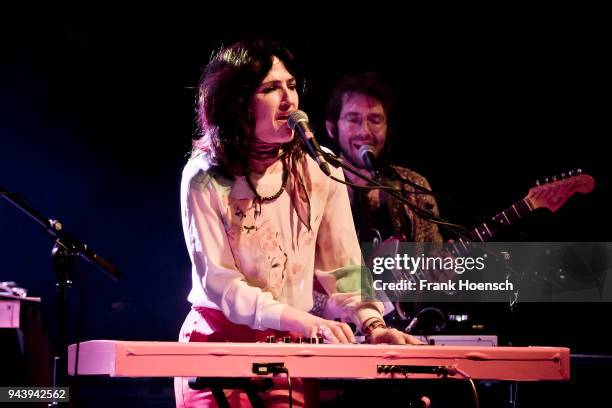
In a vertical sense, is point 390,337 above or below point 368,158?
below

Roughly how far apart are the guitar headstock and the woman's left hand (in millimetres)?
3521

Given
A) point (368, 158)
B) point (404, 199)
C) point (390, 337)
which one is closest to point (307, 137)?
point (404, 199)

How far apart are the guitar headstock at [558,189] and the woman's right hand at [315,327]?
12.3 feet

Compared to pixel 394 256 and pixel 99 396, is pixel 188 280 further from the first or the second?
pixel 394 256

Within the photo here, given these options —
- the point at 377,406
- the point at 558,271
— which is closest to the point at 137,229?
the point at 377,406

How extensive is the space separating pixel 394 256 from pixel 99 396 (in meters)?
2.56

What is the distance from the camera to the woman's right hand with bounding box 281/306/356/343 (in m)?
2.30

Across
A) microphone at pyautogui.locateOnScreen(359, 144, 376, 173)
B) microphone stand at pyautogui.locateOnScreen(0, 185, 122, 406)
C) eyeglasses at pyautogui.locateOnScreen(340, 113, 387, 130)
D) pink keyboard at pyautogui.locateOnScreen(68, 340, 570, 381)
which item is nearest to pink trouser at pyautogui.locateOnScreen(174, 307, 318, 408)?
pink keyboard at pyautogui.locateOnScreen(68, 340, 570, 381)

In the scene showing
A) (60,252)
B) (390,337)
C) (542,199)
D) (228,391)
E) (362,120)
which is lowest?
(228,391)

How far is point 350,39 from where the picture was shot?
636cm

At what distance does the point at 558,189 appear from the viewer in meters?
5.77

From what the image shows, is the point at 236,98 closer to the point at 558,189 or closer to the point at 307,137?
the point at 307,137

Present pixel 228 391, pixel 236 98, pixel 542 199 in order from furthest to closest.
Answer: pixel 542 199, pixel 236 98, pixel 228 391

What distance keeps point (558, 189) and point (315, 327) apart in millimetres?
3907
